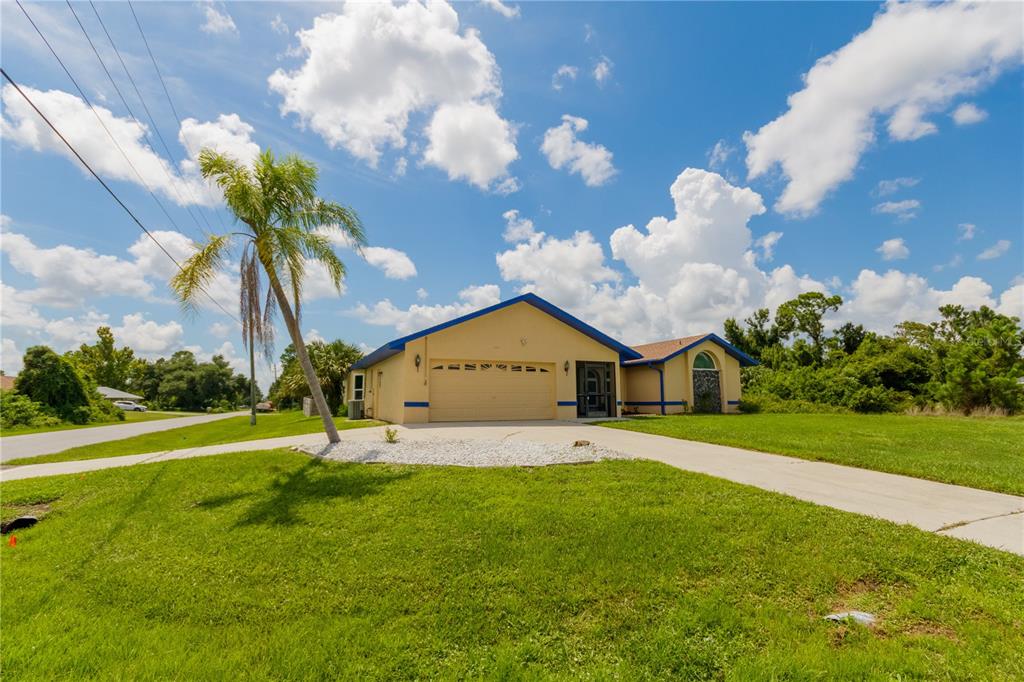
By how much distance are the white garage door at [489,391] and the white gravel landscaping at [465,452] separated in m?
5.89

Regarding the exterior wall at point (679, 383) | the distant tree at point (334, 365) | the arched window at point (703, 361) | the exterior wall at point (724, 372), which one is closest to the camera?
the exterior wall at point (679, 383)

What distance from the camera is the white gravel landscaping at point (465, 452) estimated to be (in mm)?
8188

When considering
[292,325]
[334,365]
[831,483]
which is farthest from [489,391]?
[334,365]

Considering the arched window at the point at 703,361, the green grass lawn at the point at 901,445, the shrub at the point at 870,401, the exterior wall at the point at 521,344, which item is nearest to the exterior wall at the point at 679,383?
the arched window at the point at 703,361

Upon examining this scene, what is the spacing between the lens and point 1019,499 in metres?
5.82

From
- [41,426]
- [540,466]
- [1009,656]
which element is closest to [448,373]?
[540,466]

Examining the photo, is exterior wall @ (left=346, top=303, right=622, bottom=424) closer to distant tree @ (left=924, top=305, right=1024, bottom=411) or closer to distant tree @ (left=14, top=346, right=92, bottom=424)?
distant tree @ (left=924, top=305, right=1024, bottom=411)

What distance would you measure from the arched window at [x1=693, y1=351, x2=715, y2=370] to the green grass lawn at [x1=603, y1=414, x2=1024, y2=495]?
7.52 m

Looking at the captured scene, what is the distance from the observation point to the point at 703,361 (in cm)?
2277

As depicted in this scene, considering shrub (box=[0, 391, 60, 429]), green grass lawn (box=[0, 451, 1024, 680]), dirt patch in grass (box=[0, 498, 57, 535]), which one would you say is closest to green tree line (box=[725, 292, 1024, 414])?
green grass lawn (box=[0, 451, 1024, 680])

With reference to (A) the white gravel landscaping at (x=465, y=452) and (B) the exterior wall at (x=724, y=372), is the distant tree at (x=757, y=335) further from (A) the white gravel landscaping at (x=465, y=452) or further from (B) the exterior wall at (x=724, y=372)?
(A) the white gravel landscaping at (x=465, y=452)

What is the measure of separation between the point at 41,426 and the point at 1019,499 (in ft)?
121

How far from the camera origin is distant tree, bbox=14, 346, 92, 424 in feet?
85.5

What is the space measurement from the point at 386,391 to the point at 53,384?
75.5 feet
